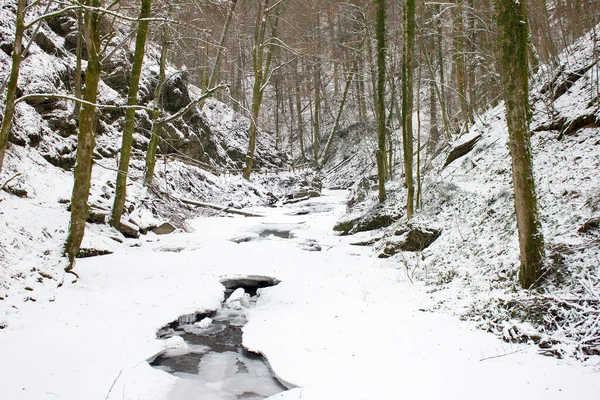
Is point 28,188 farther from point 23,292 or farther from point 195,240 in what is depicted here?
point 23,292

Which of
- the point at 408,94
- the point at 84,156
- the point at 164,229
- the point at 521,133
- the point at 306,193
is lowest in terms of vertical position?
the point at 164,229

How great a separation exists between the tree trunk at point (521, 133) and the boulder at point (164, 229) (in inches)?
414

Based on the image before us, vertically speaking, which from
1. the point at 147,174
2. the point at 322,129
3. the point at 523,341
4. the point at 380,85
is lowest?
the point at 523,341

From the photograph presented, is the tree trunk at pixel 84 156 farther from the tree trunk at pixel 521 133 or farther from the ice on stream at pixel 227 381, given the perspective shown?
the tree trunk at pixel 521 133

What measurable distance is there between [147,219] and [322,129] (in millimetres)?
27777

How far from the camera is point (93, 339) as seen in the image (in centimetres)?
512

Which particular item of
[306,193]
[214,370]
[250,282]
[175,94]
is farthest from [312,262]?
[175,94]

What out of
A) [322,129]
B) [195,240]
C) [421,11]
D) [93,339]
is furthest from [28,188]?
[322,129]

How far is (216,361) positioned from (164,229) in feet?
27.0

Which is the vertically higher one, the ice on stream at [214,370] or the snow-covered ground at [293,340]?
the snow-covered ground at [293,340]

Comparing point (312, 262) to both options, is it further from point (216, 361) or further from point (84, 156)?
point (84, 156)

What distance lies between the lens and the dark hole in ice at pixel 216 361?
15.0 feet

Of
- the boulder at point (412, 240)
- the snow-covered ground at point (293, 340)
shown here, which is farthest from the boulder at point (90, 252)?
the boulder at point (412, 240)

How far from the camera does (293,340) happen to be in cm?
550
